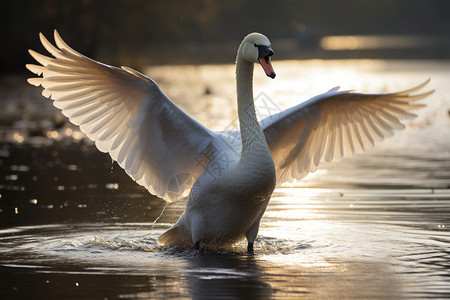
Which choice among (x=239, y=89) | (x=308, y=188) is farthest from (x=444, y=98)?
(x=239, y=89)

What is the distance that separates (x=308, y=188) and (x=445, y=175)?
198 cm

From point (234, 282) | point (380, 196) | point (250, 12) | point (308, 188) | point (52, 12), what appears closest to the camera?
point (234, 282)

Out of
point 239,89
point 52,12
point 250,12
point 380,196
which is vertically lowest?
point 380,196

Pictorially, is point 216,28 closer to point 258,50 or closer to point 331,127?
point 331,127

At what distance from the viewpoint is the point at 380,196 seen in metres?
11.0

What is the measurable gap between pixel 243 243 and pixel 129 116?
170 centimetres

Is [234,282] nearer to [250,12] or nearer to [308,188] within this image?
[308,188]

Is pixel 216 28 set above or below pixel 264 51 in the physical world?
above

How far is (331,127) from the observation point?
9320 mm

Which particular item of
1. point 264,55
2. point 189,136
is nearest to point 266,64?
point 264,55

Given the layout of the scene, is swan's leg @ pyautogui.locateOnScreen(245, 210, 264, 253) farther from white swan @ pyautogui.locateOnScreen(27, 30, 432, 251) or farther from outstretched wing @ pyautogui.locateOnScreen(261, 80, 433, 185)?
outstretched wing @ pyautogui.locateOnScreen(261, 80, 433, 185)

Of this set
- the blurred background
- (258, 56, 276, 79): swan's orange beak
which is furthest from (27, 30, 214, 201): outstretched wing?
the blurred background

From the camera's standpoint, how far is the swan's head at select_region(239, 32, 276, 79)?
25.3ft

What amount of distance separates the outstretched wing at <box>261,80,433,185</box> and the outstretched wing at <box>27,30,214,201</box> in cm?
84
